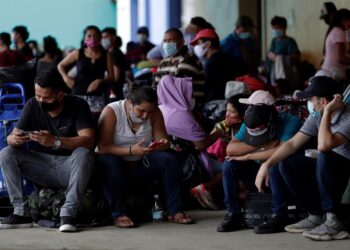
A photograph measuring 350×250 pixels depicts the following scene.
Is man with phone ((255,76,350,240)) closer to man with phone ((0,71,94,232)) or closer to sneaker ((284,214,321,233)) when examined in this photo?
sneaker ((284,214,321,233))

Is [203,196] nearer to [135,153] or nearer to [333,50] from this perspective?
A: [135,153]

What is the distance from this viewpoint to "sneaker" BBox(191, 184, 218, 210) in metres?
8.05

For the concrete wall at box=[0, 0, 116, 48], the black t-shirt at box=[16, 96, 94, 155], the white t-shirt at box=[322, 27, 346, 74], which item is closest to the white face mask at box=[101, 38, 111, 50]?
the white t-shirt at box=[322, 27, 346, 74]

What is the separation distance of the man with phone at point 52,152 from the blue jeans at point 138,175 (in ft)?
0.56

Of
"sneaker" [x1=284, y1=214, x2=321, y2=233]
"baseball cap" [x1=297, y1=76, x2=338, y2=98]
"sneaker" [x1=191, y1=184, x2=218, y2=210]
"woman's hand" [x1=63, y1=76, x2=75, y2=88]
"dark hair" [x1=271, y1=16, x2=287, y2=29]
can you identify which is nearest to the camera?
"baseball cap" [x1=297, y1=76, x2=338, y2=98]

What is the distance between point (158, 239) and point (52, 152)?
1.28 meters

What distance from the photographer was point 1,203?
796 centimetres

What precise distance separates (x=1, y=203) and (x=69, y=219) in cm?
103

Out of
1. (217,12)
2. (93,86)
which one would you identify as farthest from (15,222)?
(217,12)

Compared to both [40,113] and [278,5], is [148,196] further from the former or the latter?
[278,5]

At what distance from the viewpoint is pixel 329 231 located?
259 inches

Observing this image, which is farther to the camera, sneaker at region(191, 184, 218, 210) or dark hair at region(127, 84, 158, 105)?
sneaker at region(191, 184, 218, 210)

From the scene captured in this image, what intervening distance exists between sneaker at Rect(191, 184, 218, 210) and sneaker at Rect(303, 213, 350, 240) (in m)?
1.57

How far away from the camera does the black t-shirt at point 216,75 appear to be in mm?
9578
